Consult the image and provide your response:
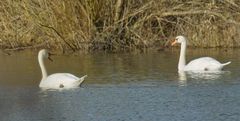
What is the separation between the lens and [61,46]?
18531 mm

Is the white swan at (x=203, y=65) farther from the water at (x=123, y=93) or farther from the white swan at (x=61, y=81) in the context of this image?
the white swan at (x=61, y=81)

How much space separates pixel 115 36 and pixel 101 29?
63 centimetres

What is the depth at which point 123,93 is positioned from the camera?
37.9 ft

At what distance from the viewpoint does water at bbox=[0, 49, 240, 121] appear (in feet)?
32.4

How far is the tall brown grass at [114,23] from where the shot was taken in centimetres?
1869


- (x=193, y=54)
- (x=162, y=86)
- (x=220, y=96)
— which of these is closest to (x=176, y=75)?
(x=162, y=86)

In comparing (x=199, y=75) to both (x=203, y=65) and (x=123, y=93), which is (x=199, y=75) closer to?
(x=203, y=65)

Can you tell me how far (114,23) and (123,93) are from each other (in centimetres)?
760

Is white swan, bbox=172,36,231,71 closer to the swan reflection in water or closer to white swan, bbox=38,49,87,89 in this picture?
the swan reflection in water

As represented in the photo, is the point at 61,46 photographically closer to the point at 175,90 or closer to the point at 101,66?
the point at 101,66

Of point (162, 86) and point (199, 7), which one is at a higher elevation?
point (199, 7)

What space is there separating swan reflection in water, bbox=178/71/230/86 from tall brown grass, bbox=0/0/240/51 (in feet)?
15.3

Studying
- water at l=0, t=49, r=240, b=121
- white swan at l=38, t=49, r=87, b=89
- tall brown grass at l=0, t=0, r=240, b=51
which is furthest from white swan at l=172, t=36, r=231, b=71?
tall brown grass at l=0, t=0, r=240, b=51

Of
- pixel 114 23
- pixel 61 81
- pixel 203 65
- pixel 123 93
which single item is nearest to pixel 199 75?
pixel 203 65
